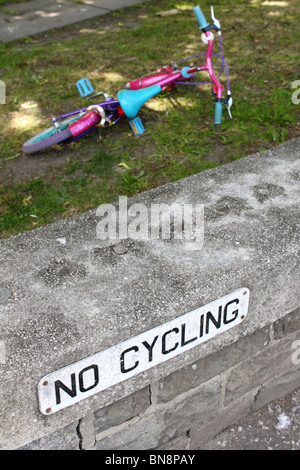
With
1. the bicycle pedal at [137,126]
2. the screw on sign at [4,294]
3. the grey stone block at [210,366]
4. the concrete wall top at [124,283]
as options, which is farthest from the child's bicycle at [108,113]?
the grey stone block at [210,366]

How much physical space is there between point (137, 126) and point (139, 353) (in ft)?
7.69

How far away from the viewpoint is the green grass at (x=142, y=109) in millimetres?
2977

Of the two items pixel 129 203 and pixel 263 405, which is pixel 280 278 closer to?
pixel 129 203

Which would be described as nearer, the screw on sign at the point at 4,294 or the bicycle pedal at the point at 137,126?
the screw on sign at the point at 4,294

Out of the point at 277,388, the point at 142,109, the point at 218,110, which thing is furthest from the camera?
the point at 142,109

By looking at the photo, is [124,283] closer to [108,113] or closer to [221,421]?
[221,421]

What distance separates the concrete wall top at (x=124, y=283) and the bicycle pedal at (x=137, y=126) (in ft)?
5.22

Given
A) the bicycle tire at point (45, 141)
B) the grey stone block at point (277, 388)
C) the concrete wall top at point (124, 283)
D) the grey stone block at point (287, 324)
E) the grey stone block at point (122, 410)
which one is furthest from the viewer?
the bicycle tire at point (45, 141)

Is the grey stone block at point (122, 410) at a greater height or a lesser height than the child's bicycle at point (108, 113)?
lesser

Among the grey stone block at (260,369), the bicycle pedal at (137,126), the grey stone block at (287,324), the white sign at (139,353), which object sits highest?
the white sign at (139,353)

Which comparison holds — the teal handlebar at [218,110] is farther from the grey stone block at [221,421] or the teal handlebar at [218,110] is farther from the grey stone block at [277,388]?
the grey stone block at [221,421]

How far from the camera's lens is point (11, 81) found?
4.31 meters

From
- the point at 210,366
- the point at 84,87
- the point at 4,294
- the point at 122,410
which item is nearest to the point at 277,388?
the point at 210,366

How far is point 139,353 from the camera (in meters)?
1.44
